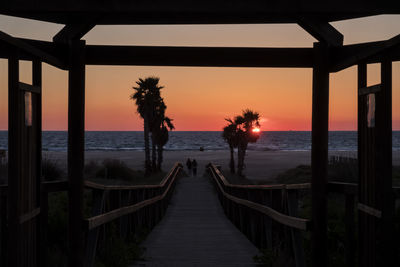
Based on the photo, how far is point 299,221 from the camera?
187 inches

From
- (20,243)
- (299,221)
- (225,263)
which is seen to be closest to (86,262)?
(20,243)

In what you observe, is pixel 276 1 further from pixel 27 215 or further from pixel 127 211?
pixel 127 211

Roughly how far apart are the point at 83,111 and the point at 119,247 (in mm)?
1852

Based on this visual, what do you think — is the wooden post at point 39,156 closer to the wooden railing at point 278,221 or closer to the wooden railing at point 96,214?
the wooden railing at point 96,214

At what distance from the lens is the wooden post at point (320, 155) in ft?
15.1

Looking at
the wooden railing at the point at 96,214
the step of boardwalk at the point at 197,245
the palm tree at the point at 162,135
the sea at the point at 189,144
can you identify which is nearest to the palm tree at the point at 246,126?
the palm tree at the point at 162,135

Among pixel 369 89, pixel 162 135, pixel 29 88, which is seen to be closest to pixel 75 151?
pixel 29 88

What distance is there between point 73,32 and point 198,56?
4.10 feet

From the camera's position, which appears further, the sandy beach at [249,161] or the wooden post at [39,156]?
the sandy beach at [249,161]

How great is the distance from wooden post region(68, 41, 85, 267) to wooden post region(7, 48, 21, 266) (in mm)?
1161

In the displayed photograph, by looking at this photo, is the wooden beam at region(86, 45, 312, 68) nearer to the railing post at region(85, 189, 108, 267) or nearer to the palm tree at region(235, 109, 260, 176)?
the railing post at region(85, 189, 108, 267)

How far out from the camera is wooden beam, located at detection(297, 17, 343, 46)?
456 cm

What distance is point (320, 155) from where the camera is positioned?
4.67 m

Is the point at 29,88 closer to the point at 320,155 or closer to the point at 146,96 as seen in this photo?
the point at 320,155
